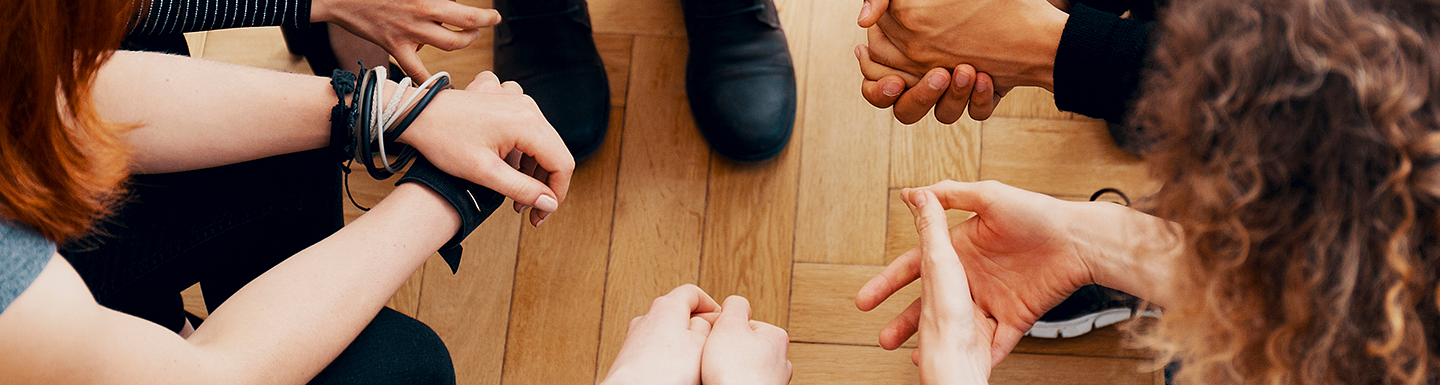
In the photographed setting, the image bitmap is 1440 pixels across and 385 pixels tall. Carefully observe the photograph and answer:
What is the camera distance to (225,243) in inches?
35.2

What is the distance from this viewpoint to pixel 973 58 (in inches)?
41.4

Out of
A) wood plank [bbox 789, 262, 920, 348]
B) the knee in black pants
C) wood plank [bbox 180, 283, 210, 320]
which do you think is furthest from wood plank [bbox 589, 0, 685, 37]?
wood plank [bbox 180, 283, 210, 320]

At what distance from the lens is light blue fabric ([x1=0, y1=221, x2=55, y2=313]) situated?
21.5 inches

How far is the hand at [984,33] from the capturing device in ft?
3.32

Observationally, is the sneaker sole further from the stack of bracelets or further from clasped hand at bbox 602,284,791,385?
the stack of bracelets

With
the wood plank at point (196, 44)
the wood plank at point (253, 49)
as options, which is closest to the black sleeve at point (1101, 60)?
the wood plank at point (253, 49)

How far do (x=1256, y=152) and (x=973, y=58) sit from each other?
601 millimetres

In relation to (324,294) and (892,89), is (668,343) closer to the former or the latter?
(324,294)

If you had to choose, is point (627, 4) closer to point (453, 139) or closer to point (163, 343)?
point (453, 139)

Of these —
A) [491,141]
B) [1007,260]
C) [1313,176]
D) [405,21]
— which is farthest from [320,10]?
[1313,176]

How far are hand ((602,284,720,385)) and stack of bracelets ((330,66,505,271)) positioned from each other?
0.24 metres

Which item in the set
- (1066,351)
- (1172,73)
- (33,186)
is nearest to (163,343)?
(33,186)

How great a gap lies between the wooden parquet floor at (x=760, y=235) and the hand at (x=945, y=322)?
457mm

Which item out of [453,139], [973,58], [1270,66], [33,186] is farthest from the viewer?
[973,58]
